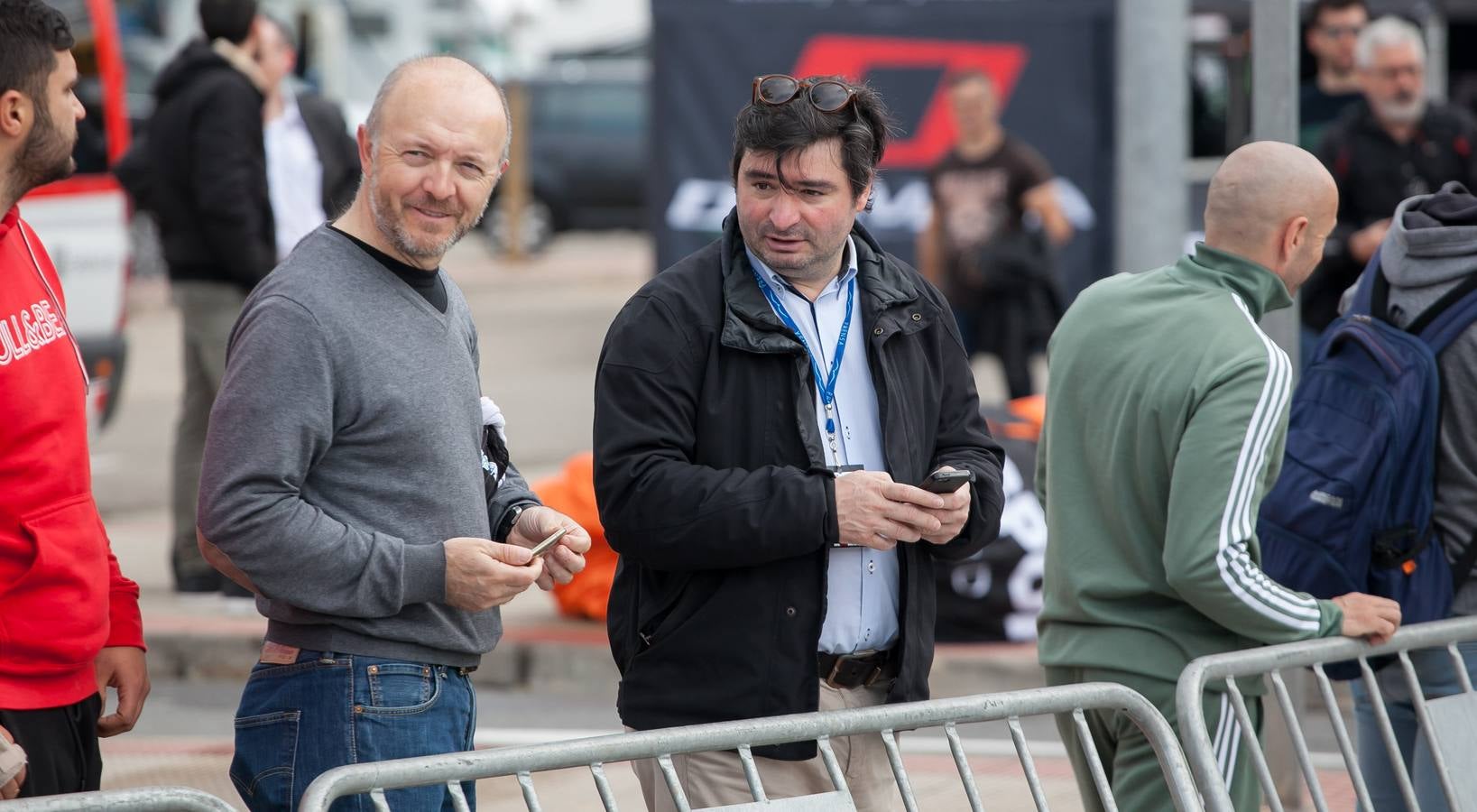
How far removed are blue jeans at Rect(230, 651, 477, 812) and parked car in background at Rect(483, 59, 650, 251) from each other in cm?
2245

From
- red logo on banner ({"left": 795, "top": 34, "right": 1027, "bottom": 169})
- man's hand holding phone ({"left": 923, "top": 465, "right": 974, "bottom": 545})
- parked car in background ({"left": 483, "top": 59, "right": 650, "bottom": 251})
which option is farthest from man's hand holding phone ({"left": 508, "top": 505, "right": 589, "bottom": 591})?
parked car in background ({"left": 483, "top": 59, "right": 650, "bottom": 251})

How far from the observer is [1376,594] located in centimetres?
386

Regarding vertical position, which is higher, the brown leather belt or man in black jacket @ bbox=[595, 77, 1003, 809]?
man in black jacket @ bbox=[595, 77, 1003, 809]

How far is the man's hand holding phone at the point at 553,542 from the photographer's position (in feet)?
10.0

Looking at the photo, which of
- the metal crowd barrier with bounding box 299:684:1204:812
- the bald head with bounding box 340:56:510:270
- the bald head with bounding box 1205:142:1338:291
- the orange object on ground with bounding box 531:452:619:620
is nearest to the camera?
the metal crowd barrier with bounding box 299:684:1204:812

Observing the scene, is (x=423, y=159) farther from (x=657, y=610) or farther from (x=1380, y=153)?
(x=1380, y=153)

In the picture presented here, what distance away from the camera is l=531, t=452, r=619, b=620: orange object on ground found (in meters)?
6.93

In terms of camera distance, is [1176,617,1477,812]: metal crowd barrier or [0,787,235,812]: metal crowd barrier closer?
[0,787,235,812]: metal crowd barrier

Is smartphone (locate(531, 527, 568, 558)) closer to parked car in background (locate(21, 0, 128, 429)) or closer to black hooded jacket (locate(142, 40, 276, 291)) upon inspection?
black hooded jacket (locate(142, 40, 276, 291))

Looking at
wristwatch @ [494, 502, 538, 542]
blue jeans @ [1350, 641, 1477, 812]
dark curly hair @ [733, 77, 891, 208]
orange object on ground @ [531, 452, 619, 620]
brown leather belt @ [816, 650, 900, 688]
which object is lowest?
orange object on ground @ [531, 452, 619, 620]

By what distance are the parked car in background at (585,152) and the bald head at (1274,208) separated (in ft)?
71.4

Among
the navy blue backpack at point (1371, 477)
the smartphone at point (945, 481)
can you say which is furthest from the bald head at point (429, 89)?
the navy blue backpack at point (1371, 477)

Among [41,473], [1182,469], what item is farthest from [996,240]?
[41,473]

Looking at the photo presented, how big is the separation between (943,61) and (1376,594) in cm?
818
